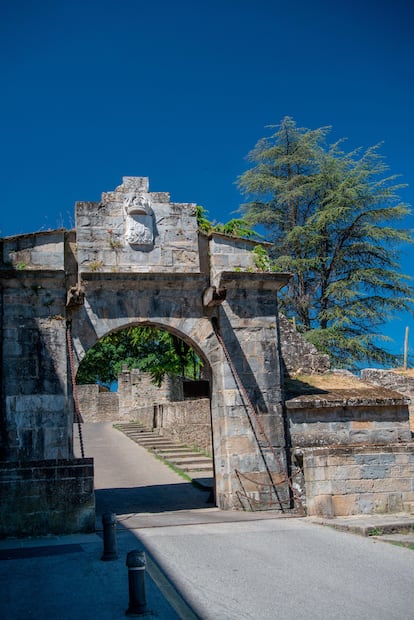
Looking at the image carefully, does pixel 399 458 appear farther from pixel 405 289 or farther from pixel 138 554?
pixel 405 289

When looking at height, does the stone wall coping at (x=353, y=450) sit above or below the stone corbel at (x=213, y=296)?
below

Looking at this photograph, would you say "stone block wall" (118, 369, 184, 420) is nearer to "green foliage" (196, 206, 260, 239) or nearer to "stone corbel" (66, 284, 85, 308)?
"green foliage" (196, 206, 260, 239)

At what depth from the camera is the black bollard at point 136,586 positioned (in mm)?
5328

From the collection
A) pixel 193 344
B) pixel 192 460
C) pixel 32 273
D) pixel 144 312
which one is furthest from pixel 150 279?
pixel 192 460

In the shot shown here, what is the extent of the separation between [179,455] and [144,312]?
897 centimetres

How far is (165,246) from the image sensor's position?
1221 centimetres

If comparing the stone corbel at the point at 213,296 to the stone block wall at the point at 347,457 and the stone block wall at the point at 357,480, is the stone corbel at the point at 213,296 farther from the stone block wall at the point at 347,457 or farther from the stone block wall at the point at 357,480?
the stone block wall at the point at 357,480

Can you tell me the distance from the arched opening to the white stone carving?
147 cm

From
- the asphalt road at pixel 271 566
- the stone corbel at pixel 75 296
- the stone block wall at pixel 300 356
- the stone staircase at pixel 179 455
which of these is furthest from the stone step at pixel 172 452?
the stone corbel at pixel 75 296

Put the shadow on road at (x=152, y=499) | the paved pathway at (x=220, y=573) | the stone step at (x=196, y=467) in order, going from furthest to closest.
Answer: the stone step at (x=196, y=467) → the shadow on road at (x=152, y=499) → the paved pathway at (x=220, y=573)

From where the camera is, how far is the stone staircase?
17.2 metres

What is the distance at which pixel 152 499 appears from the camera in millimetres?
14070

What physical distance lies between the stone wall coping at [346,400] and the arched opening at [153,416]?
171cm

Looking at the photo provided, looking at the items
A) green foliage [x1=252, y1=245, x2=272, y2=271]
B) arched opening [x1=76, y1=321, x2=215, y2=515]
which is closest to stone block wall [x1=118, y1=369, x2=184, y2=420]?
arched opening [x1=76, y1=321, x2=215, y2=515]
